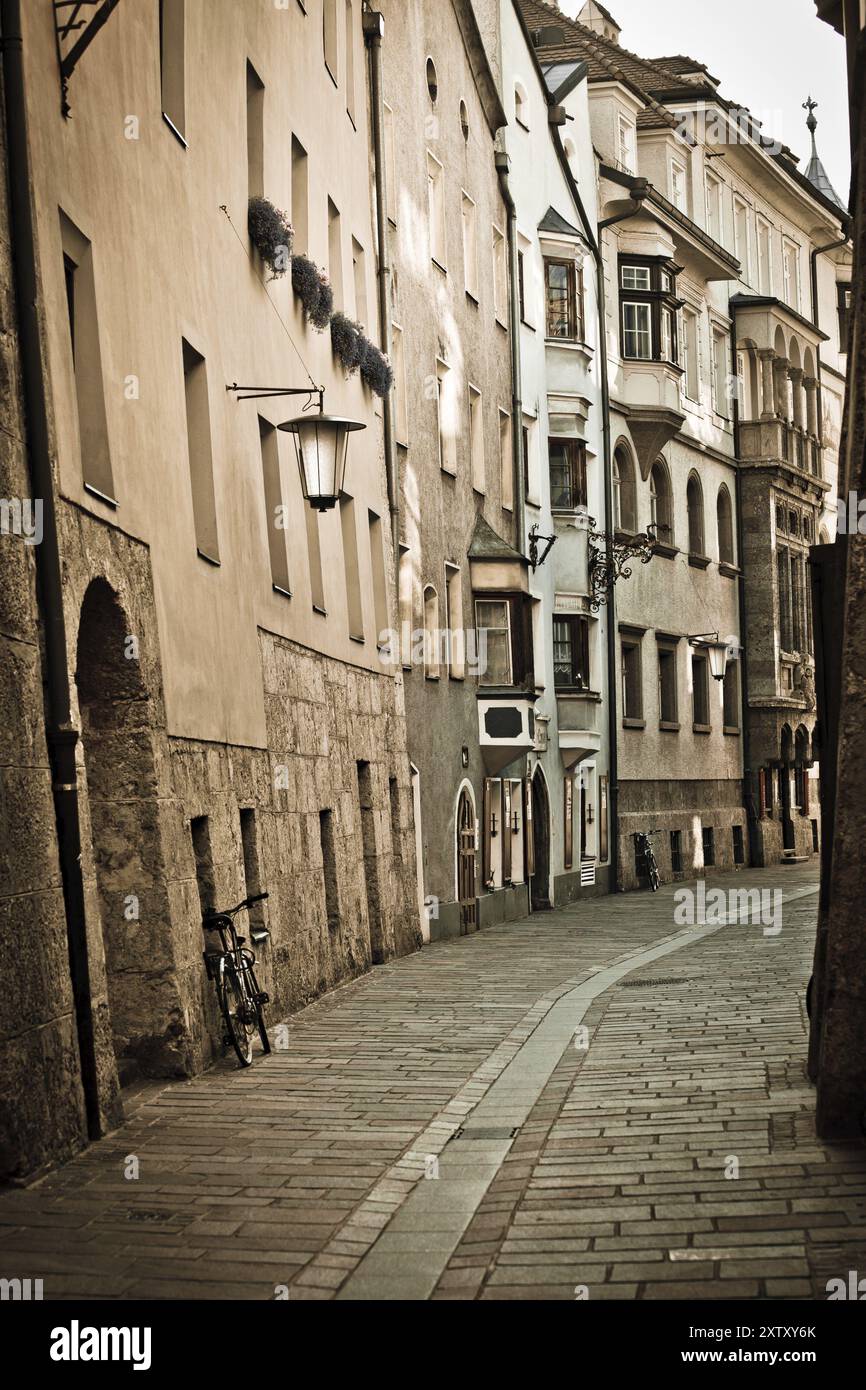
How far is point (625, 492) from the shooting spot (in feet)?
141

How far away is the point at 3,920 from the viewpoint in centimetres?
941

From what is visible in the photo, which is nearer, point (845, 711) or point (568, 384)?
point (845, 711)

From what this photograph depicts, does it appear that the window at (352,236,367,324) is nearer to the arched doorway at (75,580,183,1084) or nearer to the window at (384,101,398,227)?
the window at (384,101,398,227)

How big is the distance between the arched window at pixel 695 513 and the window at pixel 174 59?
33009 mm

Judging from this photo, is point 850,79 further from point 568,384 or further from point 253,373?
point 568,384

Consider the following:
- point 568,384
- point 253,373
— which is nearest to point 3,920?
point 253,373

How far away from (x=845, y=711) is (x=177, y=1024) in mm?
5149

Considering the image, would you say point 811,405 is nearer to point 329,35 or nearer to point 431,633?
point 431,633

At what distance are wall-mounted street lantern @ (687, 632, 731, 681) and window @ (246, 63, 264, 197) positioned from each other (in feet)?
95.1

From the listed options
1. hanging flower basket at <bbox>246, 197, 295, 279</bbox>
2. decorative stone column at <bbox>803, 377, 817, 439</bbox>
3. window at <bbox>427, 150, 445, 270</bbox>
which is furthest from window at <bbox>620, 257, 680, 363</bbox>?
hanging flower basket at <bbox>246, 197, 295, 279</bbox>

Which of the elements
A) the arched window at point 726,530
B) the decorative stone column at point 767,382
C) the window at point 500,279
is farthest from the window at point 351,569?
the decorative stone column at point 767,382

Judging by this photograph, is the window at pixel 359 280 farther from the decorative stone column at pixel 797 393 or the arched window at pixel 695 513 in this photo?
the decorative stone column at pixel 797 393

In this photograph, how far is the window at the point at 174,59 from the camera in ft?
50.3

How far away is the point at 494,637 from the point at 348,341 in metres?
9.76
